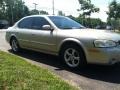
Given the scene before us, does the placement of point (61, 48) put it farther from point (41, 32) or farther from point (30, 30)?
point (30, 30)

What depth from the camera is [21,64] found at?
728 cm

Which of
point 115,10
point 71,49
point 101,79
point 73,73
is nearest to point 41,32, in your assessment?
point 71,49

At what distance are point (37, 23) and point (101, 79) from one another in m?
3.26

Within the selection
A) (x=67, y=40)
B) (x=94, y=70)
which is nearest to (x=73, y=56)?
(x=67, y=40)

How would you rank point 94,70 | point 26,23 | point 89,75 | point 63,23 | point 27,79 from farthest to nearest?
point 26,23, point 63,23, point 94,70, point 89,75, point 27,79

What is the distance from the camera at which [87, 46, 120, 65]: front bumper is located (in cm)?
668

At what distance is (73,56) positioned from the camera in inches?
291

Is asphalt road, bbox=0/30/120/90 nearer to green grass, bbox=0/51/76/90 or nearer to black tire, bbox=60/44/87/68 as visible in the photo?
black tire, bbox=60/44/87/68

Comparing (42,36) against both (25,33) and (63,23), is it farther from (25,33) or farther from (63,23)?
(25,33)

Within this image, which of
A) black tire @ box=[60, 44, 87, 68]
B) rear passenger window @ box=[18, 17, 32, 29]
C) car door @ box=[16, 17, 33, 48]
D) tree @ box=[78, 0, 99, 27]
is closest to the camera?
black tire @ box=[60, 44, 87, 68]

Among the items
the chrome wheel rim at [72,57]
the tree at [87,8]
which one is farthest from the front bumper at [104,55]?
the tree at [87,8]

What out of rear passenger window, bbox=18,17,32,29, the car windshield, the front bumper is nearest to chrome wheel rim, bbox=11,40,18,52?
rear passenger window, bbox=18,17,32,29

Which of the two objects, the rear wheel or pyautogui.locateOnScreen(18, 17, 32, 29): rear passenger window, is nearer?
pyautogui.locateOnScreen(18, 17, 32, 29): rear passenger window

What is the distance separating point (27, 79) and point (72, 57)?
6.45 feet
